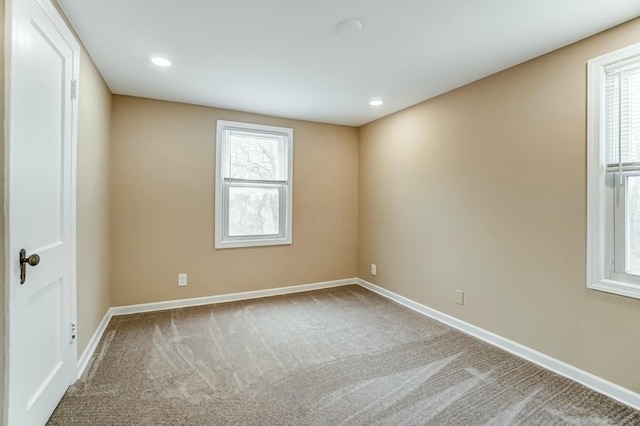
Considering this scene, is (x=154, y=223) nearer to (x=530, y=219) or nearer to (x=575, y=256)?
(x=530, y=219)

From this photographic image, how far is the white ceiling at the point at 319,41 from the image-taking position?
1.80 m

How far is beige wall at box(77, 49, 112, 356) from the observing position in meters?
2.18

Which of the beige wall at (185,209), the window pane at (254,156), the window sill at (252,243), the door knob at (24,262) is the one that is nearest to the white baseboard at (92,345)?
the beige wall at (185,209)

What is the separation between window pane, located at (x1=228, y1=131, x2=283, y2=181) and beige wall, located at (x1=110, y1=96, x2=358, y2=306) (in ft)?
0.72

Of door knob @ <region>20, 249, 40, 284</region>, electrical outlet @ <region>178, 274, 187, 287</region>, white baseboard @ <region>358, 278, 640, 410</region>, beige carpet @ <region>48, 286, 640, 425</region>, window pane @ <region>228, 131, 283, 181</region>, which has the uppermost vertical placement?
window pane @ <region>228, 131, 283, 181</region>

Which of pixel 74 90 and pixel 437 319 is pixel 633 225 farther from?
pixel 74 90

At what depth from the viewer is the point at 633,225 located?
1.93m

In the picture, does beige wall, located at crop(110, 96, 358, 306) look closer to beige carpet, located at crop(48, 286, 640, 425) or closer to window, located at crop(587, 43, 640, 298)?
beige carpet, located at crop(48, 286, 640, 425)

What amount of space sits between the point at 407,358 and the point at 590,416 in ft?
3.57

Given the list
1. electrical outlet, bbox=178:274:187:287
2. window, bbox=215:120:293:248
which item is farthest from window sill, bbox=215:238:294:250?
electrical outlet, bbox=178:274:187:287

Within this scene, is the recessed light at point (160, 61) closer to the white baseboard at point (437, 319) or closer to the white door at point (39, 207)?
the white door at point (39, 207)

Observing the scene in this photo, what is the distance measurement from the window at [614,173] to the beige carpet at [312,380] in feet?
2.62

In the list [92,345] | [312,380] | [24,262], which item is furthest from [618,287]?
[92,345]

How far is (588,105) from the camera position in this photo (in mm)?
2043
